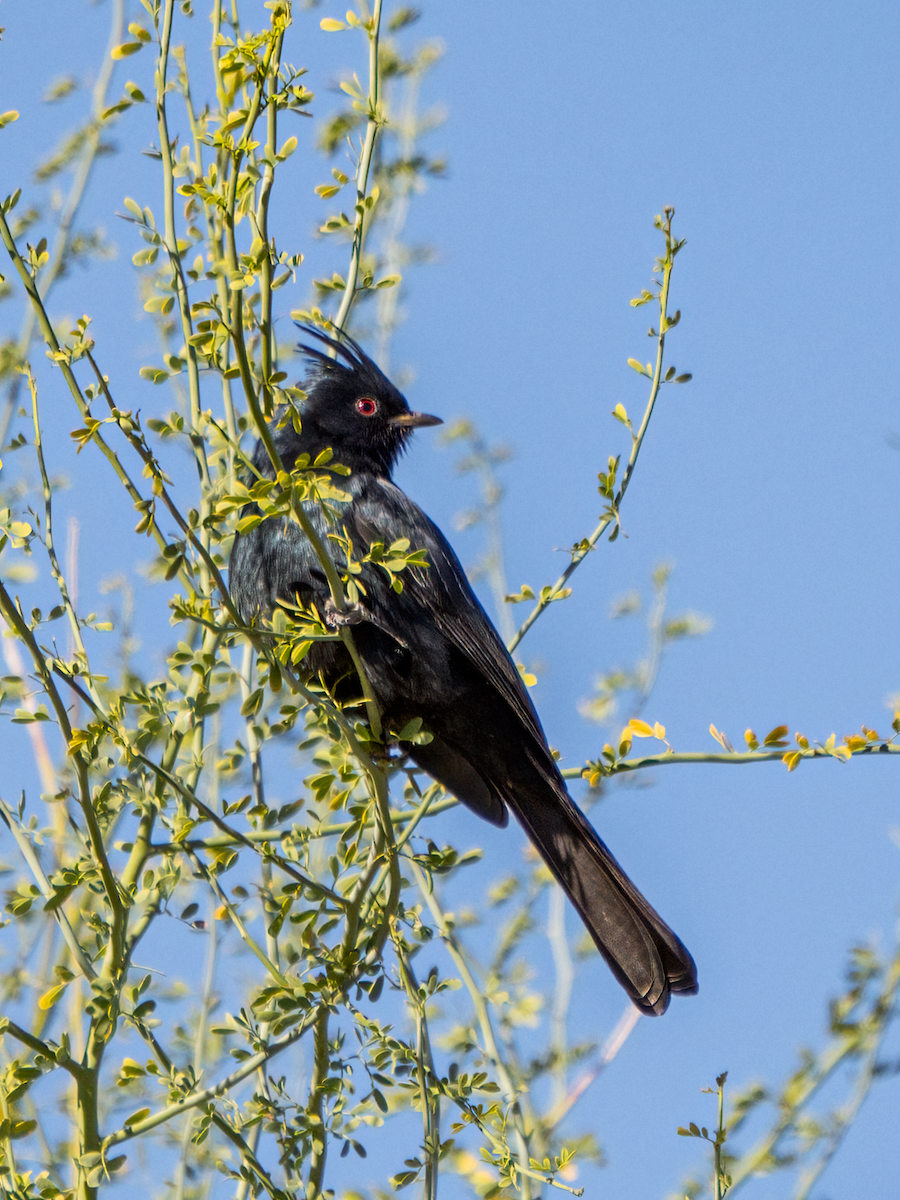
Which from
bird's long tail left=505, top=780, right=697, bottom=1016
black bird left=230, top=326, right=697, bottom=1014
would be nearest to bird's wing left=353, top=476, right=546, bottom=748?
black bird left=230, top=326, right=697, bottom=1014

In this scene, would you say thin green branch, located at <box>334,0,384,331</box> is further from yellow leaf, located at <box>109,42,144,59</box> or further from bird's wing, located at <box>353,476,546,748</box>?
bird's wing, located at <box>353,476,546,748</box>

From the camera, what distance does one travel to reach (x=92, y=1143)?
2.48 m

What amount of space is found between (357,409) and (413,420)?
211 mm

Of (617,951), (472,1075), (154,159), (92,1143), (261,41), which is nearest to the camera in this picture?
(261,41)

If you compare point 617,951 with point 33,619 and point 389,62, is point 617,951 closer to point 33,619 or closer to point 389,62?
point 33,619

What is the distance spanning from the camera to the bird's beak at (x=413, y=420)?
4930mm

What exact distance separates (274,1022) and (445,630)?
5.48 feet

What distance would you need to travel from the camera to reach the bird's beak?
16.2ft

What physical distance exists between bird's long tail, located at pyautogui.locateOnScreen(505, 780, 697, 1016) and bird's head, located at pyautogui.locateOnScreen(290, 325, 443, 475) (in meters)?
1.44

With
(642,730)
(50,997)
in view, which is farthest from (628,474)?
(50,997)

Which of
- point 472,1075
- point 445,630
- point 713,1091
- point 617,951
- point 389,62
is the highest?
point 389,62

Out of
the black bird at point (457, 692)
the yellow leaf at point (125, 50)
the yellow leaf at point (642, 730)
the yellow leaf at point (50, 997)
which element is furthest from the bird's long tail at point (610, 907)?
the yellow leaf at point (125, 50)

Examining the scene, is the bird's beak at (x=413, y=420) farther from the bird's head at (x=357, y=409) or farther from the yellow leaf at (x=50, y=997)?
the yellow leaf at (x=50, y=997)

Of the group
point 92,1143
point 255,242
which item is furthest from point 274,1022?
point 255,242
